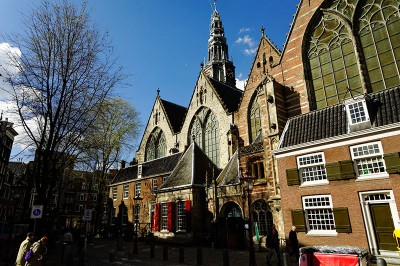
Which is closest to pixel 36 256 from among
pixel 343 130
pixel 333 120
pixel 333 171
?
pixel 333 171

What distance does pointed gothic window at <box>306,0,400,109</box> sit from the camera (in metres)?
18.1

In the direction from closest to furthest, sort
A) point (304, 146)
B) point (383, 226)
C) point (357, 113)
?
1. point (383, 226)
2. point (357, 113)
3. point (304, 146)

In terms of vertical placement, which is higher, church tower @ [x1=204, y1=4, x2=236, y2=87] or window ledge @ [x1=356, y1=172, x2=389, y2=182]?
church tower @ [x1=204, y1=4, x2=236, y2=87]

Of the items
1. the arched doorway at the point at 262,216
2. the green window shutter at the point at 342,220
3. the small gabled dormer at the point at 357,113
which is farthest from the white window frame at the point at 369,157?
the arched doorway at the point at 262,216

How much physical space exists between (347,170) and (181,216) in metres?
14.2

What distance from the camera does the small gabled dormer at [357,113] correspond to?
13.8m

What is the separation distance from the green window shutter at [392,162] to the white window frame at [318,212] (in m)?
3.05

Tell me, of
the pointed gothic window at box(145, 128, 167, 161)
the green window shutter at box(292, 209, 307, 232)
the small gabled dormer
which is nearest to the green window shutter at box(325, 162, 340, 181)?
the small gabled dormer

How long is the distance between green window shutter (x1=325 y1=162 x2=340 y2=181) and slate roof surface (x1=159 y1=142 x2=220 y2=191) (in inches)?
441

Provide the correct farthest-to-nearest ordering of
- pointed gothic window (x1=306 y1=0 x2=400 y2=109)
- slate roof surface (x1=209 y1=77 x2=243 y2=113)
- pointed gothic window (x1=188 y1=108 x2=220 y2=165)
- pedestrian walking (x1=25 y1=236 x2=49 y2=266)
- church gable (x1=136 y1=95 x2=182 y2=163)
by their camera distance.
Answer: church gable (x1=136 y1=95 x2=182 y2=163)
slate roof surface (x1=209 y1=77 x2=243 y2=113)
pointed gothic window (x1=188 y1=108 x2=220 y2=165)
pointed gothic window (x1=306 y1=0 x2=400 y2=109)
pedestrian walking (x1=25 y1=236 x2=49 y2=266)

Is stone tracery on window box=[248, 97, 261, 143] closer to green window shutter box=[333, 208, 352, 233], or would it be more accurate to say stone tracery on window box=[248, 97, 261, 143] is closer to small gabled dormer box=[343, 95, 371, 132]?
small gabled dormer box=[343, 95, 371, 132]

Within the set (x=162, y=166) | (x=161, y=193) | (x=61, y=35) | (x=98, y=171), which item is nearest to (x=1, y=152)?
(x=98, y=171)

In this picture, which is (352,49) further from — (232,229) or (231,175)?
(232,229)

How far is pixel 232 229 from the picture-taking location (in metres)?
20.1
